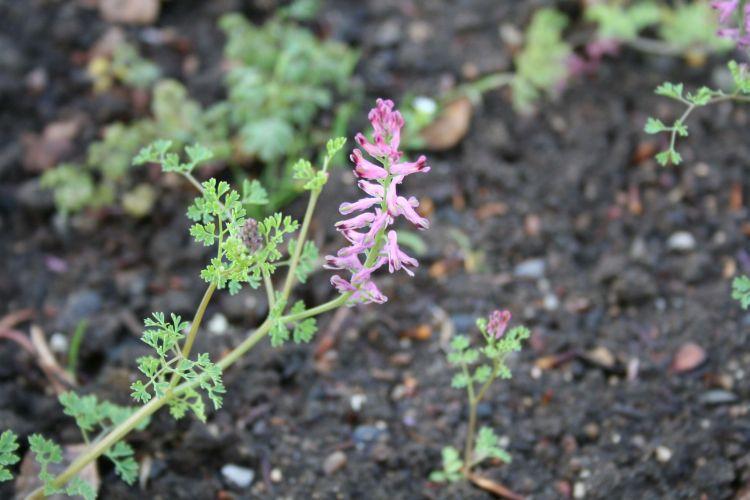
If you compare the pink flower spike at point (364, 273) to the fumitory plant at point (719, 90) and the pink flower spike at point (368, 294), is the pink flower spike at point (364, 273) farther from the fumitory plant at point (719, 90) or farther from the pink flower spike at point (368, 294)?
the fumitory plant at point (719, 90)

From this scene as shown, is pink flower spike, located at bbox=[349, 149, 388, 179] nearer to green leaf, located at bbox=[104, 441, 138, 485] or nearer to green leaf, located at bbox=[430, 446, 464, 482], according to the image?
green leaf, located at bbox=[104, 441, 138, 485]

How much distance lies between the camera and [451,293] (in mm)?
3379

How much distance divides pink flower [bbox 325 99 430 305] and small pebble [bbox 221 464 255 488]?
3.18ft

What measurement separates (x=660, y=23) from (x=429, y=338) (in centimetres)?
215

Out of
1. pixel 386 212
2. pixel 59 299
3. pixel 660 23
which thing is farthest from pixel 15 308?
pixel 660 23

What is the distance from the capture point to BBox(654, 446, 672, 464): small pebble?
2.77 metres

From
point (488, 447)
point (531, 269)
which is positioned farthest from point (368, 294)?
point (531, 269)

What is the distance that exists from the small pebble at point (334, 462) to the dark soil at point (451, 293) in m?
0.02

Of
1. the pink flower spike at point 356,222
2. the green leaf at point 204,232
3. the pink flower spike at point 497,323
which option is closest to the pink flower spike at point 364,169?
the pink flower spike at point 356,222

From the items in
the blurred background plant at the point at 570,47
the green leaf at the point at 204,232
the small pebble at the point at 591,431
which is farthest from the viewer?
the blurred background plant at the point at 570,47

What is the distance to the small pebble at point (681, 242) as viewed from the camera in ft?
11.5

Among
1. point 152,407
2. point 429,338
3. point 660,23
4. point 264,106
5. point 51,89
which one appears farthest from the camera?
point 660,23

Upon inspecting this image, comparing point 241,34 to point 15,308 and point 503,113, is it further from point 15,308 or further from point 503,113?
point 15,308

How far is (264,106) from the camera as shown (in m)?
3.69
